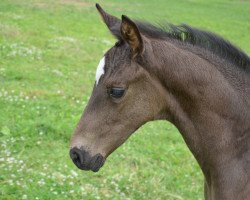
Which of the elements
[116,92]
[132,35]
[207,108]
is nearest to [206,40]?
[207,108]

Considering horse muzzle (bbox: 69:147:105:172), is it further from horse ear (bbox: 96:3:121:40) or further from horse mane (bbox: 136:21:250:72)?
horse mane (bbox: 136:21:250:72)

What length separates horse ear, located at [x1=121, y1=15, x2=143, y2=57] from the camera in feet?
10.5

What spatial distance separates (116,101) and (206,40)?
1.01 meters

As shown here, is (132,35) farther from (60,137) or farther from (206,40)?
(60,137)

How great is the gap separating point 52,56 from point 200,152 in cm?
1008

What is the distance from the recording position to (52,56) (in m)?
13.2

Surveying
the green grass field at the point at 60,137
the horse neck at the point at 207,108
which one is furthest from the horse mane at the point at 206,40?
the green grass field at the point at 60,137

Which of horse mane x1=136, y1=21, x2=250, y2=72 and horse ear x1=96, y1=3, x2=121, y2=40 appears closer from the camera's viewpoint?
horse ear x1=96, y1=3, x2=121, y2=40

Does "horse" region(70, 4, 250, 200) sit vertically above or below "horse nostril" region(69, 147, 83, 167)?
above

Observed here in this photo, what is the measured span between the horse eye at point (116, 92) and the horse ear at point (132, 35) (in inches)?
11.7

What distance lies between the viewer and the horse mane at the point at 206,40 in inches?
148

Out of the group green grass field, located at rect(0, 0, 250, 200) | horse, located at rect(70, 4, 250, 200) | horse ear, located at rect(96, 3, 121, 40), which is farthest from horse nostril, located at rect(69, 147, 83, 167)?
green grass field, located at rect(0, 0, 250, 200)

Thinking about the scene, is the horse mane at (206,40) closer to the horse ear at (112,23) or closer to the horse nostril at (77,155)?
the horse ear at (112,23)

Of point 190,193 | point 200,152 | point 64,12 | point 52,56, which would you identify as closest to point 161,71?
point 200,152
